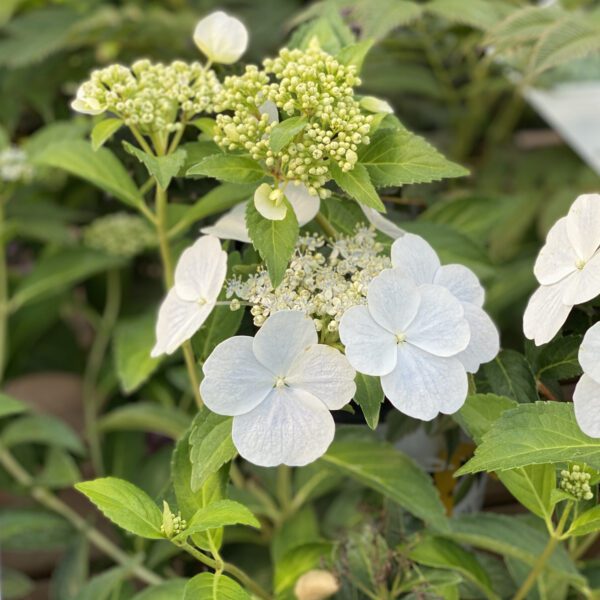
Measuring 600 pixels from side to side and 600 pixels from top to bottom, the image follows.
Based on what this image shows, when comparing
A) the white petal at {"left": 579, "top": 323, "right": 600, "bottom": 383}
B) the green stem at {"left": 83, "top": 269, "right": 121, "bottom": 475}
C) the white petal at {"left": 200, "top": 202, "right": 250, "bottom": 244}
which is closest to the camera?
the white petal at {"left": 579, "top": 323, "right": 600, "bottom": 383}

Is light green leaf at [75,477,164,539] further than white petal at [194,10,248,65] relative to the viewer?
No

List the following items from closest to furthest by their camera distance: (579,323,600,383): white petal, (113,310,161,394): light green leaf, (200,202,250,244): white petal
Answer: (579,323,600,383): white petal, (200,202,250,244): white petal, (113,310,161,394): light green leaf

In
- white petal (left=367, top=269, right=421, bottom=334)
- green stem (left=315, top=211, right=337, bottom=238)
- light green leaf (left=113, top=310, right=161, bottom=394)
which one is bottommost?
light green leaf (left=113, top=310, right=161, bottom=394)

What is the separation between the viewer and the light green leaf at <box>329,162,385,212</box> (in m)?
0.43

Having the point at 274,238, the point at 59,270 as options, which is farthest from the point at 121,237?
the point at 274,238

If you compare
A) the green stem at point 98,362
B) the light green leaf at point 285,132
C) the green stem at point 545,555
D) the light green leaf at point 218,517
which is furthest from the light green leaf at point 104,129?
the green stem at point 98,362

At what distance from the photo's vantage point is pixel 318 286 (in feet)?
1.39

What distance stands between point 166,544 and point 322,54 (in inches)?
16.1

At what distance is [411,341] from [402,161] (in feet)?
0.34

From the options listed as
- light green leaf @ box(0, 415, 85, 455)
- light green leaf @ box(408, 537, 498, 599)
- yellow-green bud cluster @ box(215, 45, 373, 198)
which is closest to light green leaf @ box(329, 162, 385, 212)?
yellow-green bud cluster @ box(215, 45, 373, 198)

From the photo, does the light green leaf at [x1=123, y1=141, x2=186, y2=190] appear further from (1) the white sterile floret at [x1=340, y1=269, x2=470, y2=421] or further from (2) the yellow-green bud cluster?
(1) the white sterile floret at [x1=340, y1=269, x2=470, y2=421]

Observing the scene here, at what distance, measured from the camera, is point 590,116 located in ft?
3.44

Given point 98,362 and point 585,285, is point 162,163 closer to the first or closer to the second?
point 585,285

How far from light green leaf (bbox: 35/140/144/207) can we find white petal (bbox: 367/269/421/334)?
216mm
